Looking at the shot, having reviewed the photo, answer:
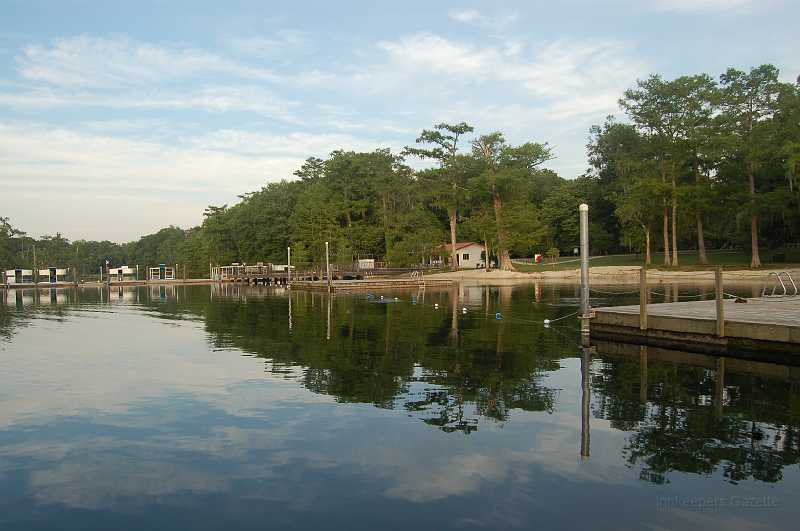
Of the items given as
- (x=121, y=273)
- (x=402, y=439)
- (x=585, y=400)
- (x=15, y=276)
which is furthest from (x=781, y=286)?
(x=15, y=276)

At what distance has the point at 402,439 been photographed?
9.50m

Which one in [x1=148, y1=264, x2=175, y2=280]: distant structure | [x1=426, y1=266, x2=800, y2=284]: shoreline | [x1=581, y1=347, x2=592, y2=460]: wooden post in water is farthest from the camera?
[x1=148, y1=264, x2=175, y2=280]: distant structure

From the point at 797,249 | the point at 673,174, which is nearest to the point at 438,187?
the point at 673,174

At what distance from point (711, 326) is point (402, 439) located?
1036 centimetres

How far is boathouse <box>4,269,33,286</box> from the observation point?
92625 mm

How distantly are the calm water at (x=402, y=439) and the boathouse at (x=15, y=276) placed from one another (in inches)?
3464

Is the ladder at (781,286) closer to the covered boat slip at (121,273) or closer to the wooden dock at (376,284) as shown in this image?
the wooden dock at (376,284)

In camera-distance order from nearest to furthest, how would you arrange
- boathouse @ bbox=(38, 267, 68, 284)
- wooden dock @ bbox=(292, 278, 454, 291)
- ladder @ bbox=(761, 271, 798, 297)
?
ladder @ bbox=(761, 271, 798, 297) < wooden dock @ bbox=(292, 278, 454, 291) < boathouse @ bbox=(38, 267, 68, 284)

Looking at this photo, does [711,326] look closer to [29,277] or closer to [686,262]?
[686,262]

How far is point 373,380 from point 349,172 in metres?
73.3

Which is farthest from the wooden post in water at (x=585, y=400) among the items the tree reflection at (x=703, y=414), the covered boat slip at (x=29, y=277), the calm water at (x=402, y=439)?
the covered boat slip at (x=29, y=277)

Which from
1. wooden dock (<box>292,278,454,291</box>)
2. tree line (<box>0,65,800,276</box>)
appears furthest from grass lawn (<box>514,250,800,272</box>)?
wooden dock (<box>292,278,454,291</box>)

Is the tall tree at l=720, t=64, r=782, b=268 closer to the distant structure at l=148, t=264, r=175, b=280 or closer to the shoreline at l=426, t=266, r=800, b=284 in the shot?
the shoreline at l=426, t=266, r=800, b=284

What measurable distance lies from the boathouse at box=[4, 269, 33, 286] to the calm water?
289 feet
